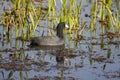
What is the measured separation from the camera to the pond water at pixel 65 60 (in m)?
8.04

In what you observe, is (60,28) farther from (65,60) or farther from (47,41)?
(65,60)

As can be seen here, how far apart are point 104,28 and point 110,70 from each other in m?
3.65

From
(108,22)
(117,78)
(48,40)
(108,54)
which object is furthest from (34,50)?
(108,22)

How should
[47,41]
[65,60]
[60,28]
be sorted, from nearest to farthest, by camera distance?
[65,60] → [47,41] → [60,28]

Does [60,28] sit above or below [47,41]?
above

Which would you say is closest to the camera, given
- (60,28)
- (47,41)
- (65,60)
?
(65,60)

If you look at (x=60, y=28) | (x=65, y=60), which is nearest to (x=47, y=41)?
(x=60, y=28)

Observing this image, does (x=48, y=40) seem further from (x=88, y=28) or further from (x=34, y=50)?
(x=88, y=28)

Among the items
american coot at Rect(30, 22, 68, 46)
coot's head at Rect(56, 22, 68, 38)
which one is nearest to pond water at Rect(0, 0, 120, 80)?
american coot at Rect(30, 22, 68, 46)

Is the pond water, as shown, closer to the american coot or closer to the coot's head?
the american coot

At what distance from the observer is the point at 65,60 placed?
9055 millimetres

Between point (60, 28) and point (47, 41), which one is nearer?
point (47, 41)

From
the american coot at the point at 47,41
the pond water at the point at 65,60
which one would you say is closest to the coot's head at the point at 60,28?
the american coot at the point at 47,41

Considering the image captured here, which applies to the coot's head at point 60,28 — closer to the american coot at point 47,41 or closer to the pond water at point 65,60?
the american coot at point 47,41
